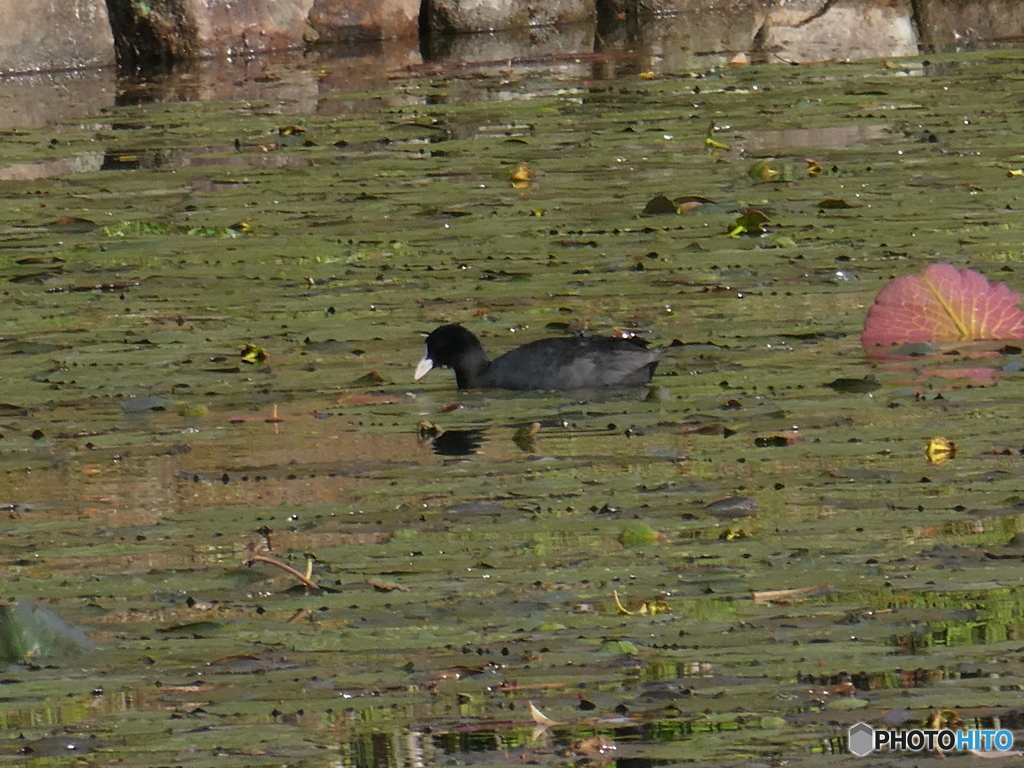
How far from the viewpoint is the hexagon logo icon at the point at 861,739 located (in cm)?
351

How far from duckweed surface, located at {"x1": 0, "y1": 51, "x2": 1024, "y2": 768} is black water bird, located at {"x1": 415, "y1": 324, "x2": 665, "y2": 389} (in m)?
0.08

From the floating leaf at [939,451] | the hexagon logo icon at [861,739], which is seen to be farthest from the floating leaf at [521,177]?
the hexagon logo icon at [861,739]

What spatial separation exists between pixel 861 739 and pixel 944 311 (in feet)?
10.2

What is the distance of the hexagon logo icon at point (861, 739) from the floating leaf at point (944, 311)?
9.84 feet

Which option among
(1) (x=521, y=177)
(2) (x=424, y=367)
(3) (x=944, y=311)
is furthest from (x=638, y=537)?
(1) (x=521, y=177)

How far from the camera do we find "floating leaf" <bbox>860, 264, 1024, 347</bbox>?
252 inches

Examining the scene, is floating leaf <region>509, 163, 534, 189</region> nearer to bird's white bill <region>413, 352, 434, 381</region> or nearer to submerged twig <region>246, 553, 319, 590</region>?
bird's white bill <region>413, 352, 434, 381</region>

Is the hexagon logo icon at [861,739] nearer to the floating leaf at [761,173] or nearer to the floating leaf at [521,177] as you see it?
the floating leaf at [761,173]

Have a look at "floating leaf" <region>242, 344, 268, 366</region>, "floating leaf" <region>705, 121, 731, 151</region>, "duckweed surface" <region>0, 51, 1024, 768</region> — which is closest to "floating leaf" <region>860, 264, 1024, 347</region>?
"duckweed surface" <region>0, 51, 1024, 768</region>

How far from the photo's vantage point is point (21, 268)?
8.30m

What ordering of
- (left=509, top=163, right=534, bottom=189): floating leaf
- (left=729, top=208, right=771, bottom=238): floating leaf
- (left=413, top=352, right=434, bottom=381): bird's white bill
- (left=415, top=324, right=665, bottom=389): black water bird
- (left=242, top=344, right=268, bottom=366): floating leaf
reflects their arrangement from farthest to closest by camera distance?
1. (left=509, top=163, right=534, bottom=189): floating leaf
2. (left=729, top=208, right=771, bottom=238): floating leaf
3. (left=242, top=344, right=268, bottom=366): floating leaf
4. (left=413, top=352, right=434, bottom=381): bird's white bill
5. (left=415, top=324, right=665, bottom=389): black water bird

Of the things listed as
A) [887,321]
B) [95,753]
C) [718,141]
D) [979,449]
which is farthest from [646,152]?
[95,753]

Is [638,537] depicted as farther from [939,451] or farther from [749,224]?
[749,224]

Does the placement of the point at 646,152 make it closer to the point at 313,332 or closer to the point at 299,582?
the point at 313,332
